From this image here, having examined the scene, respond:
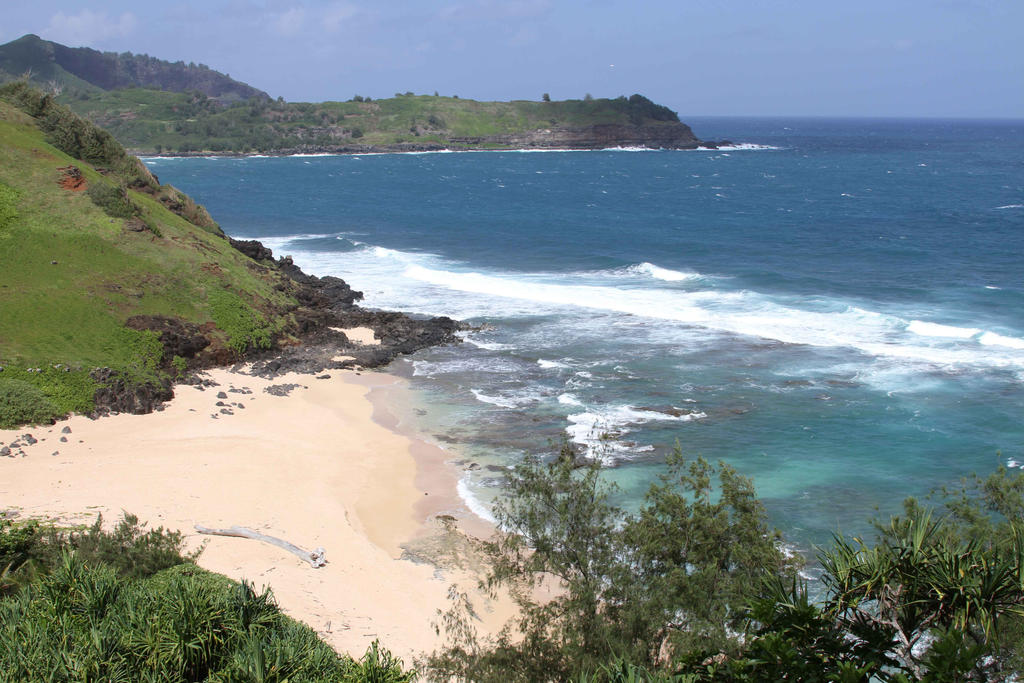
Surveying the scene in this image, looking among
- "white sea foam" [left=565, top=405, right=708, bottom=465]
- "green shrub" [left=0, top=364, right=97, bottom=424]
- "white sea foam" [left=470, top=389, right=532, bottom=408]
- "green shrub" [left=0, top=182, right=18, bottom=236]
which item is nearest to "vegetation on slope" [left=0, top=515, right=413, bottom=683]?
"green shrub" [left=0, top=364, right=97, bottom=424]

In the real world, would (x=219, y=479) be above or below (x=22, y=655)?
below

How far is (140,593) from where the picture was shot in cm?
1491

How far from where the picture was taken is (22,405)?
96.8ft

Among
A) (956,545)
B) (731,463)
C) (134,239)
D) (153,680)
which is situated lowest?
(731,463)

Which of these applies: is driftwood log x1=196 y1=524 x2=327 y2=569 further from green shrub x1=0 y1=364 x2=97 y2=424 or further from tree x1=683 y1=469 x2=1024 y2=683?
tree x1=683 y1=469 x2=1024 y2=683

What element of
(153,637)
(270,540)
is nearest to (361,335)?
(270,540)

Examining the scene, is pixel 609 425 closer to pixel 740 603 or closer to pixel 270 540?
pixel 270 540

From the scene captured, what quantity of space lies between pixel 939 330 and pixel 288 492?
114 feet

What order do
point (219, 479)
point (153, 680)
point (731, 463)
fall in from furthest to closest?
point (731, 463) → point (219, 479) → point (153, 680)

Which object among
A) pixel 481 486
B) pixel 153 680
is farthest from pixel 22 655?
pixel 481 486

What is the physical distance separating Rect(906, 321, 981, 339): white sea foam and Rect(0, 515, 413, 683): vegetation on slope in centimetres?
3860

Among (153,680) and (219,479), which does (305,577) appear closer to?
(219,479)

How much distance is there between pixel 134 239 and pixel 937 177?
12039 cm

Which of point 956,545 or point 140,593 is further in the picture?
point 140,593
